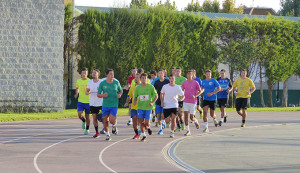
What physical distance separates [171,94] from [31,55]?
1367 centimetres

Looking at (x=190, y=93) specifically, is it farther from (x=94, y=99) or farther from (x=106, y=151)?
(x=106, y=151)

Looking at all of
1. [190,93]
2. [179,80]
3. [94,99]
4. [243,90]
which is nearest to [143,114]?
[94,99]

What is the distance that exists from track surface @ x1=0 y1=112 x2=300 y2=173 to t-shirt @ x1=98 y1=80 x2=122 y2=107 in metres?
1.03

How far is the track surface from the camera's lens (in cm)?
1172

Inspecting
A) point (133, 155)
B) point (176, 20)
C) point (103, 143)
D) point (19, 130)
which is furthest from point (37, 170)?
point (176, 20)

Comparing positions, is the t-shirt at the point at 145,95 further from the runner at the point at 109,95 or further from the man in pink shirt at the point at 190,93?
the man in pink shirt at the point at 190,93

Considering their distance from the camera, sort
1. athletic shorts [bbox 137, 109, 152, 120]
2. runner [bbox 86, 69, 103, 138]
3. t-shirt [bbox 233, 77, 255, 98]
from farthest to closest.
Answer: t-shirt [bbox 233, 77, 255, 98] < runner [bbox 86, 69, 103, 138] < athletic shorts [bbox 137, 109, 152, 120]

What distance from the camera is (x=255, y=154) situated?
1393 centimetres

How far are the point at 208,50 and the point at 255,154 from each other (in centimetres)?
2492

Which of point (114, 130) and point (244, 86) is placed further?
point (244, 86)

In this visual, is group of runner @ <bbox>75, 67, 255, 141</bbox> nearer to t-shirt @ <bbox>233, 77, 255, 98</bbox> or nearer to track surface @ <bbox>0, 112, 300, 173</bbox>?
track surface @ <bbox>0, 112, 300, 173</bbox>

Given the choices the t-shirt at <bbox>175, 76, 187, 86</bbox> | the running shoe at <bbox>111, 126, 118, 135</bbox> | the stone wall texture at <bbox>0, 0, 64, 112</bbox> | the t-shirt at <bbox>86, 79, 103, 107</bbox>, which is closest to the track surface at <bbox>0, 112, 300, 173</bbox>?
the running shoe at <bbox>111, 126, 118, 135</bbox>

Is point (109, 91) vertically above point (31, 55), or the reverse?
point (31, 55)

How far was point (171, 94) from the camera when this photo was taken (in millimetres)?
17812
